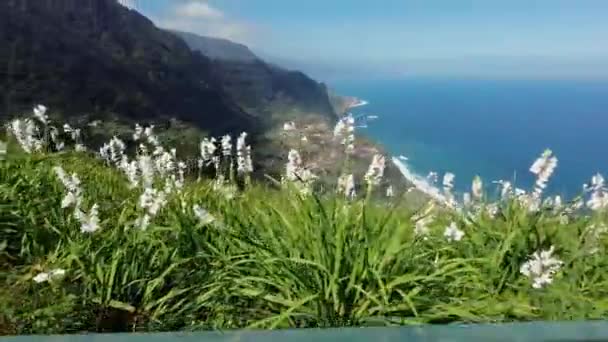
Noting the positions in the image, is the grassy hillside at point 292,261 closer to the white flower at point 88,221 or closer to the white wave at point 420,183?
the white flower at point 88,221

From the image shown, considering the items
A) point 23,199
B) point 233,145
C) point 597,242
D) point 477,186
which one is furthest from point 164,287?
point 233,145

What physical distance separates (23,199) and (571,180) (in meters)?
2.54

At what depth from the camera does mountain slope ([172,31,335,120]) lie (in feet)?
17.4

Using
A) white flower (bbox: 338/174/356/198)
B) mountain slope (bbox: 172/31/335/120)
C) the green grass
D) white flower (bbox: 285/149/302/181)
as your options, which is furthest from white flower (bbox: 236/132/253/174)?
mountain slope (bbox: 172/31/335/120)

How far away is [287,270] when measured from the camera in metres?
3.36

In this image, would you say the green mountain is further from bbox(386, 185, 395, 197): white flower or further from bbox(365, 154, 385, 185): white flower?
bbox(365, 154, 385, 185): white flower

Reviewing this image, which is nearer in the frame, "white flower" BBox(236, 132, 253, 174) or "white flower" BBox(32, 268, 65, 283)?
"white flower" BBox(32, 268, 65, 283)

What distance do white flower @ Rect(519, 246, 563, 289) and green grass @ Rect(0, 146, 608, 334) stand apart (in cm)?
5

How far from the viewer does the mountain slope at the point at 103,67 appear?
18.2ft

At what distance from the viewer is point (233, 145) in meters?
5.38

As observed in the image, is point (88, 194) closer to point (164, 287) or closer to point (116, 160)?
point (116, 160)

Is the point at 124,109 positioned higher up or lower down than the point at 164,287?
higher up

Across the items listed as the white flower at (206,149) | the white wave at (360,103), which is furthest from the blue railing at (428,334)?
the white wave at (360,103)

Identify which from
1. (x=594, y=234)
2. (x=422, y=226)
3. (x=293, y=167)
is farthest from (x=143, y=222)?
(x=594, y=234)
